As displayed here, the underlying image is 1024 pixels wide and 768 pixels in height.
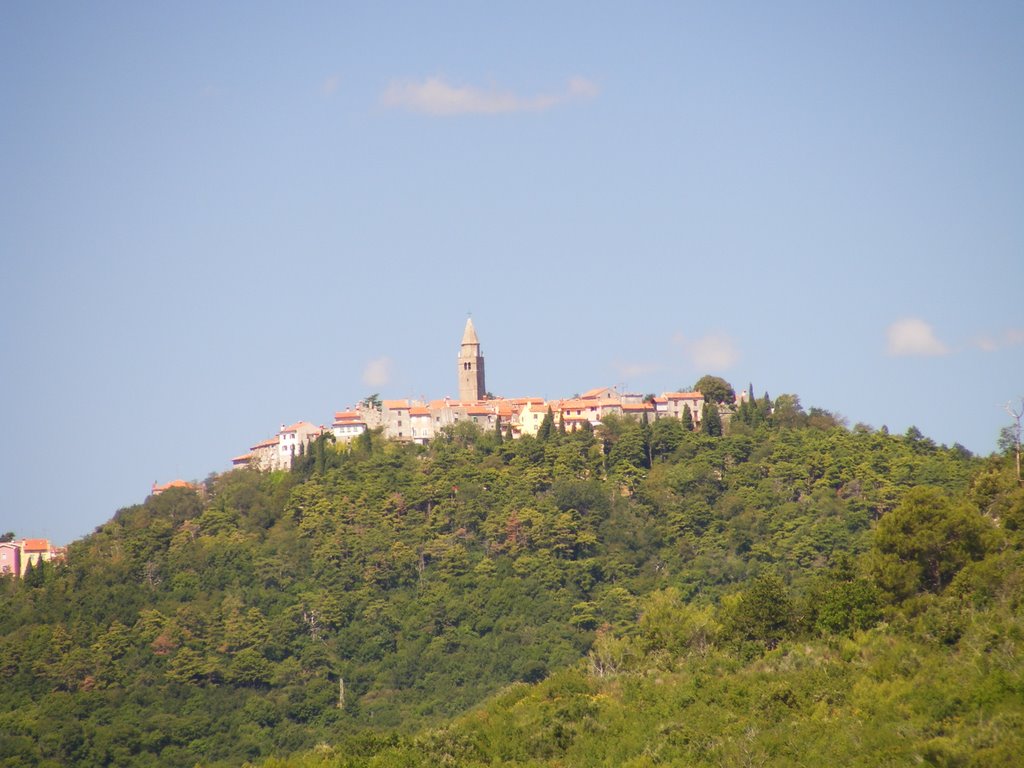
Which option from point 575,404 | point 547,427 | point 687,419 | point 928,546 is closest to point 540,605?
point 547,427

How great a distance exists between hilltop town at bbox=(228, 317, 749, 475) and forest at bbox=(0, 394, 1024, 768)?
2.46 m

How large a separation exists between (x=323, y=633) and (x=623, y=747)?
142ft

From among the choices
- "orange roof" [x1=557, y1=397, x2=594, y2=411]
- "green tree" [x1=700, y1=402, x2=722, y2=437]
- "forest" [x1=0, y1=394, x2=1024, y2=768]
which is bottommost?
"forest" [x1=0, y1=394, x2=1024, y2=768]

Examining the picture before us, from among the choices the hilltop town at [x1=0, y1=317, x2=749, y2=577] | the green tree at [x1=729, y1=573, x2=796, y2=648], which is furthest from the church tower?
the green tree at [x1=729, y1=573, x2=796, y2=648]

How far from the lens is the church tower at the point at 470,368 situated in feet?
368

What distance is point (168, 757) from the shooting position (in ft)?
233

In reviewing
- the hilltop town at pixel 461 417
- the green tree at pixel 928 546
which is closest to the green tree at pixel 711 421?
the hilltop town at pixel 461 417

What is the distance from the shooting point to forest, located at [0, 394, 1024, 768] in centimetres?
4334

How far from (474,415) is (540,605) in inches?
976

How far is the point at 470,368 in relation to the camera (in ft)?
372

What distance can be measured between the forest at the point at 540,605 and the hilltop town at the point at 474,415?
8.08ft

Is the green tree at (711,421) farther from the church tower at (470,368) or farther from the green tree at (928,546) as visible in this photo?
the green tree at (928,546)

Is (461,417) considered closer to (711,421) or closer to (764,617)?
(711,421)

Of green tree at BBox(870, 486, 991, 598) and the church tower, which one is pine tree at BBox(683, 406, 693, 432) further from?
green tree at BBox(870, 486, 991, 598)
